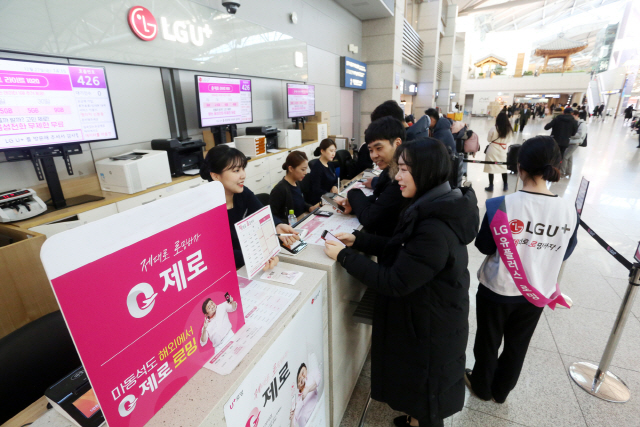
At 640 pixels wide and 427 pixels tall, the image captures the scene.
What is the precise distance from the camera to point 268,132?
4840 mm

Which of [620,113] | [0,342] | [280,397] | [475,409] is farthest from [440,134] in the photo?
[620,113]

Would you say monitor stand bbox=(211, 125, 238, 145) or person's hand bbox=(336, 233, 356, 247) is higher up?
monitor stand bbox=(211, 125, 238, 145)

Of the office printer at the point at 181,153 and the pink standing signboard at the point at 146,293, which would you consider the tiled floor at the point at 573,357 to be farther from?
the office printer at the point at 181,153

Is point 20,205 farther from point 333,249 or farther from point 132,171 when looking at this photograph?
point 333,249

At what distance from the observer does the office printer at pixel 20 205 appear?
225 cm

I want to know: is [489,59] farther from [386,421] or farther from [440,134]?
[386,421]

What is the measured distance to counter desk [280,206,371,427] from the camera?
1.41 metres

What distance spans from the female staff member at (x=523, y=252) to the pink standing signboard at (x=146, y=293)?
53.3 inches

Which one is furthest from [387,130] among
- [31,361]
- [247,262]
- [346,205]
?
[31,361]

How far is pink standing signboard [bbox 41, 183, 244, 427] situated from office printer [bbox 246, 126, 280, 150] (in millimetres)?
4187

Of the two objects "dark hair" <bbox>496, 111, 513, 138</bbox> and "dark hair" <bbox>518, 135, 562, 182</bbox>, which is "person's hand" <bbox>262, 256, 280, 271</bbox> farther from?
"dark hair" <bbox>496, 111, 513, 138</bbox>

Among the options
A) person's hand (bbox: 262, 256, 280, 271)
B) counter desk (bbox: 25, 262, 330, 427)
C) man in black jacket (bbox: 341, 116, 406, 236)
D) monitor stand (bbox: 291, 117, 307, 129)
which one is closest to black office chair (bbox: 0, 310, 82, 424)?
counter desk (bbox: 25, 262, 330, 427)

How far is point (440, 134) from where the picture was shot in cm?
441

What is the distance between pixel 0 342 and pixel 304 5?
6476 mm
